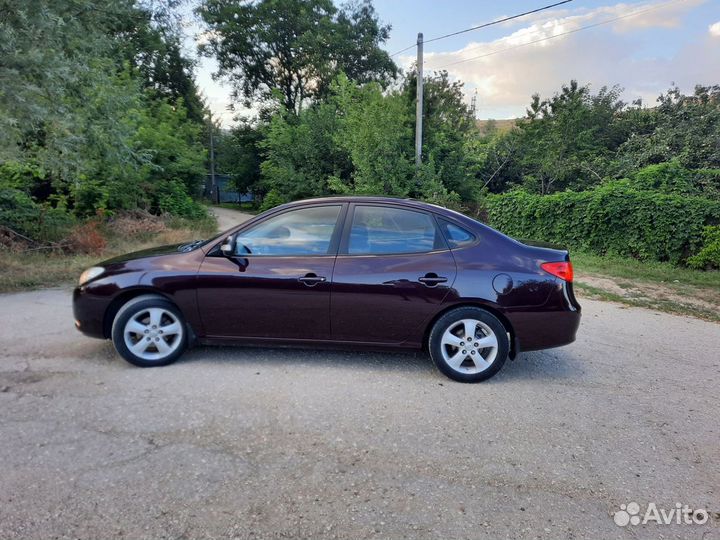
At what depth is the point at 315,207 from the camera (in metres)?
4.49

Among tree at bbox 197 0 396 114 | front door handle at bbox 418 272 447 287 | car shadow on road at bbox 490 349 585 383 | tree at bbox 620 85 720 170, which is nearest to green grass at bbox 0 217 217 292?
front door handle at bbox 418 272 447 287

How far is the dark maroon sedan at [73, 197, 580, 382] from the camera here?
414cm

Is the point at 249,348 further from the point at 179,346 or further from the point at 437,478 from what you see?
the point at 437,478

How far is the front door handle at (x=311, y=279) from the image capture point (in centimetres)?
423

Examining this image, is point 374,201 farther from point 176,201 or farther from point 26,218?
point 176,201

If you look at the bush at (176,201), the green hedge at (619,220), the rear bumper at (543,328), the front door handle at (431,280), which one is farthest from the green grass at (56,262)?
the green hedge at (619,220)

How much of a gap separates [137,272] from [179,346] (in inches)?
30.7

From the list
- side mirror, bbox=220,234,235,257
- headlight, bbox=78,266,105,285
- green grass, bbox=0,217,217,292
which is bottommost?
green grass, bbox=0,217,217,292

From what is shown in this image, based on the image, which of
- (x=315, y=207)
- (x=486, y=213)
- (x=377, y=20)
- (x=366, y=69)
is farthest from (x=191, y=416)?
(x=377, y=20)

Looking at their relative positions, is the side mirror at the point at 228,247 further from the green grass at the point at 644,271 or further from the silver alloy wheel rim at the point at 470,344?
the green grass at the point at 644,271

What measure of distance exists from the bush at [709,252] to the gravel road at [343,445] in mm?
6525

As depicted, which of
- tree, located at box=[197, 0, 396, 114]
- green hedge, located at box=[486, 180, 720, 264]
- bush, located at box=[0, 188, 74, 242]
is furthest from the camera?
tree, located at box=[197, 0, 396, 114]

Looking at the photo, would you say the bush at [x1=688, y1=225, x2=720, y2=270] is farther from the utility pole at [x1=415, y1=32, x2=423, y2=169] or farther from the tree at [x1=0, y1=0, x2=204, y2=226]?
the tree at [x1=0, y1=0, x2=204, y2=226]

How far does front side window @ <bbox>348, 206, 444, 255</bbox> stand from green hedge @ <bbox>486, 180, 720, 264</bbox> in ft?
29.4
